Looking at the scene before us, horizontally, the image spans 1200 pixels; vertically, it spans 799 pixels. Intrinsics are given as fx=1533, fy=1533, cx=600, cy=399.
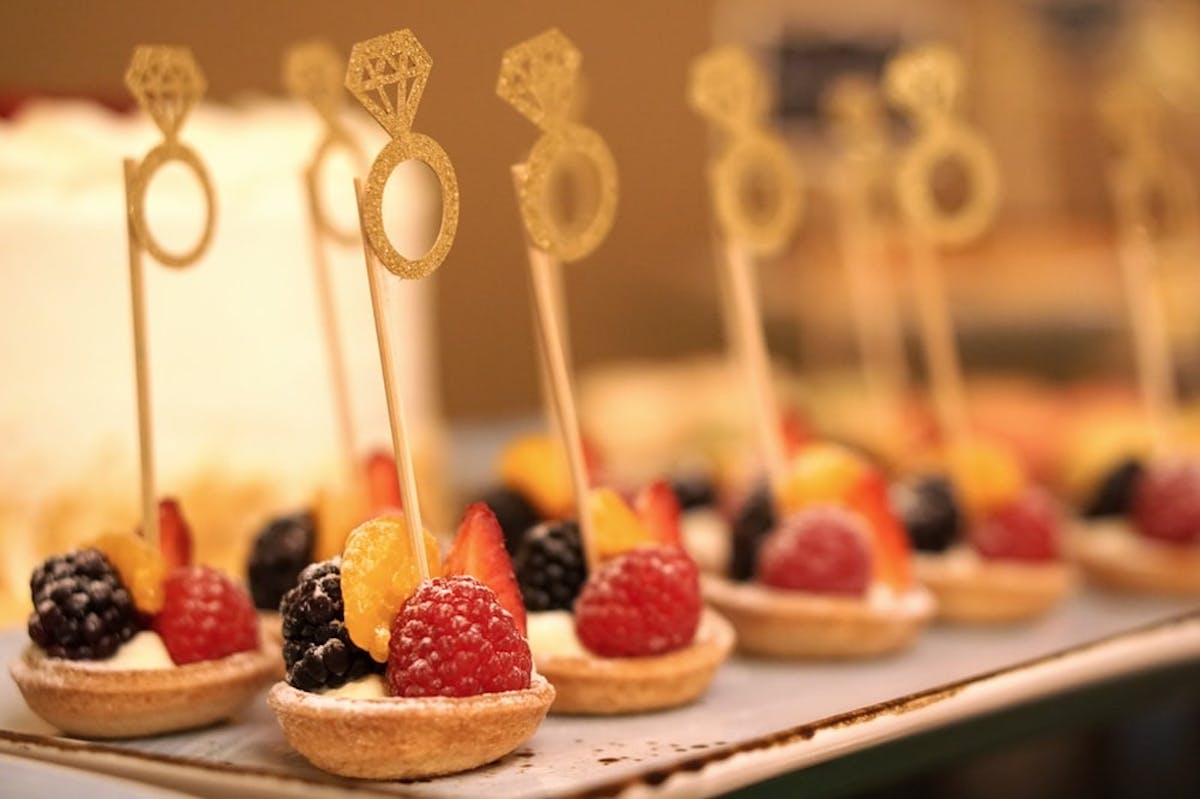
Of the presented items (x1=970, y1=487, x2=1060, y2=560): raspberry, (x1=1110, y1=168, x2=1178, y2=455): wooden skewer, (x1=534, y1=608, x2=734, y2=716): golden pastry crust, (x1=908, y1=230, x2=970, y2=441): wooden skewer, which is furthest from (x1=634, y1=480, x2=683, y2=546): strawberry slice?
(x1=1110, y1=168, x2=1178, y2=455): wooden skewer

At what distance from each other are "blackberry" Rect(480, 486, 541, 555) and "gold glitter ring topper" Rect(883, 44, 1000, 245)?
75 centimetres

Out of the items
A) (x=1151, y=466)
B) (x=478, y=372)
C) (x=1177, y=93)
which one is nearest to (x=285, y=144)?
(x=1151, y=466)

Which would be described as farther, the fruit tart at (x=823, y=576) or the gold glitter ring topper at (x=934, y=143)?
the gold glitter ring topper at (x=934, y=143)

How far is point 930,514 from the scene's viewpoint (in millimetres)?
2365

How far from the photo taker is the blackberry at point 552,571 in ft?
5.91

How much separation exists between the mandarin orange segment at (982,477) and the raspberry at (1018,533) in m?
0.04

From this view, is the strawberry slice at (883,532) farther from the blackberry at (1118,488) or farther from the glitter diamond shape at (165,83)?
the glitter diamond shape at (165,83)

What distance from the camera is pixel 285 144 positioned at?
8.40ft

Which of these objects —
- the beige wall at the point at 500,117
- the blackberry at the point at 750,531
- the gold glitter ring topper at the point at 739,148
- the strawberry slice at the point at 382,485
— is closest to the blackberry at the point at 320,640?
the strawberry slice at the point at 382,485

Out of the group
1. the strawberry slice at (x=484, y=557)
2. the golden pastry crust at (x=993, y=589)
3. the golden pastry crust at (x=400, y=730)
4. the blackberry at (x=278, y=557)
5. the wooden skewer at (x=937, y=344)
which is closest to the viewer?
the golden pastry crust at (x=400, y=730)

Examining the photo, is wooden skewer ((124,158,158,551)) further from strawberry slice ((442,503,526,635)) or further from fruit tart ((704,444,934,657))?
fruit tart ((704,444,934,657))

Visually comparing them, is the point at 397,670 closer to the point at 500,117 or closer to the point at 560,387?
the point at 560,387

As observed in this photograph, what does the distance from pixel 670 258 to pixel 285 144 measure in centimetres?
275

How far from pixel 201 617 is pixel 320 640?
23cm
